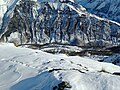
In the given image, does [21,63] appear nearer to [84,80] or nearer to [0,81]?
[0,81]

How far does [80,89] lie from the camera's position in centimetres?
2345

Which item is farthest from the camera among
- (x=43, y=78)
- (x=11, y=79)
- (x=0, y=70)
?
(x=0, y=70)

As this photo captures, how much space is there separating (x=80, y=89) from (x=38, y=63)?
45.2ft

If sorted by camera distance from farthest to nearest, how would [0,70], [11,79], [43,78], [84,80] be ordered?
[0,70] → [11,79] → [43,78] → [84,80]

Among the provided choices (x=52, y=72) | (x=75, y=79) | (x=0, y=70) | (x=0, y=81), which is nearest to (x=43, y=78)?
(x=52, y=72)

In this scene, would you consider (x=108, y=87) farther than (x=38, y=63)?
No

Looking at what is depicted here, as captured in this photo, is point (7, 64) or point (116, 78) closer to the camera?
point (116, 78)

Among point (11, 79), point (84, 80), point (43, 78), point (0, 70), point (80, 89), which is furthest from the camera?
point (0, 70)

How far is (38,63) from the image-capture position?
3681cm

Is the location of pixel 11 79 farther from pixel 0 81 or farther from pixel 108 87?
pixel 108 87

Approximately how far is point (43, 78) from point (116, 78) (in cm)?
500

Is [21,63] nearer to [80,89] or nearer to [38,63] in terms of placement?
[38,63]

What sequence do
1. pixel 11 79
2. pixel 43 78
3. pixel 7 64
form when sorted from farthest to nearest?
pixel 7 64
pixel 11 79
pixel 43 78

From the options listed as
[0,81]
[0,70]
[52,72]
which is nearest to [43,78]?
[52,72]
